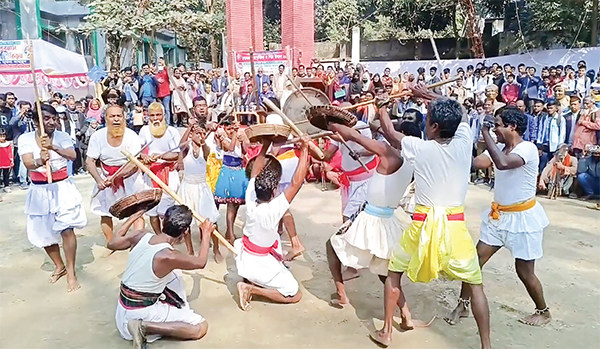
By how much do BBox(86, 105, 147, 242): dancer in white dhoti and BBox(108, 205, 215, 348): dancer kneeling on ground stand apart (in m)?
1.58

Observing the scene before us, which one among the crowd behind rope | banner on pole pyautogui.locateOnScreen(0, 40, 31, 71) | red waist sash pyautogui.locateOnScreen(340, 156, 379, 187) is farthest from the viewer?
banner on pole pyautogui.locateOnScreen(0, 40, 31, 71)

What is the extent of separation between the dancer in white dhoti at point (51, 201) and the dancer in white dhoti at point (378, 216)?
2.57 m

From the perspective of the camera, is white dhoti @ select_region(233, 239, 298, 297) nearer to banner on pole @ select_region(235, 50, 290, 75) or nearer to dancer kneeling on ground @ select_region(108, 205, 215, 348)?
dancer kneeling on ground @ select_region(108, 205, 215, 348)

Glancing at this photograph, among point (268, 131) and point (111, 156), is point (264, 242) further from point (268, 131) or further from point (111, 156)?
point (111, 156)

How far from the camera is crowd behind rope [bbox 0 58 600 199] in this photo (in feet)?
28.2

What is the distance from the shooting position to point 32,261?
5680 millimetres

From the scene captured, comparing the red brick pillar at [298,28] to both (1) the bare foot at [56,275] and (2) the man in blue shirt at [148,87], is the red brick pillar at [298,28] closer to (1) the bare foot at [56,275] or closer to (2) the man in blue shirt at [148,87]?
(2) the man in blue shirt at [148,87]

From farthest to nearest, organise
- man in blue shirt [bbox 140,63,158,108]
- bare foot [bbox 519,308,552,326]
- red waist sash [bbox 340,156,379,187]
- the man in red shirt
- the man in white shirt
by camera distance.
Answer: the man in red shirt, man in blue shirt [bbox 140,63,158,108], red waist sash [bbox 340,156,379,187], bare foot [bbox 519,308,552,326], the man in white shirt

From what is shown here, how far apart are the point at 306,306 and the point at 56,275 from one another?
2.49 m

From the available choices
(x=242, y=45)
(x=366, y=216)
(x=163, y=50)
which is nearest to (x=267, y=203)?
(x=366, y=216)

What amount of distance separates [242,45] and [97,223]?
1326 cm

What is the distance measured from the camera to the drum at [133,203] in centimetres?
384

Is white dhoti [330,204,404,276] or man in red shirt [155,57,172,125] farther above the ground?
man in red shirt [155,57,172,125]

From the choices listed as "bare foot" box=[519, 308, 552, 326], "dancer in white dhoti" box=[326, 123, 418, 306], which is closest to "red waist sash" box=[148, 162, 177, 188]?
"dancer in white dhoti" box=[326, 123, 418, 306]
